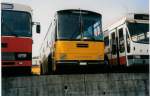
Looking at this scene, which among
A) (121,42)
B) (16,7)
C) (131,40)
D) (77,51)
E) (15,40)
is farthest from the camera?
→ (121,42)

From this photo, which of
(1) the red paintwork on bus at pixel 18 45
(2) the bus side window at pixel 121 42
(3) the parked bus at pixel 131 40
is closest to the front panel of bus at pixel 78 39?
(1) the red paintwork on bus at pixel 18 45

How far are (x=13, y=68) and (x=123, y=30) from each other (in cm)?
474

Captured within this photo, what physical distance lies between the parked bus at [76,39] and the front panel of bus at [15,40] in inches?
43.9

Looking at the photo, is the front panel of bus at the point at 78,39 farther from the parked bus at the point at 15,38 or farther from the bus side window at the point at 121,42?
the bus side window at the point at 121,42

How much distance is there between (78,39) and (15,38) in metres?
2.28

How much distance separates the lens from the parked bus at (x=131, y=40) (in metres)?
13.4

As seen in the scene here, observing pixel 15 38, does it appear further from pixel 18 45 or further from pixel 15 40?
pixel 18 45

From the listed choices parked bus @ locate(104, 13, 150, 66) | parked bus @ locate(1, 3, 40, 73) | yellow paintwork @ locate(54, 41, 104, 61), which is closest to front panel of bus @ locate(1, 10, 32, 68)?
parked bus @ locate(1, 3, 40, 73)

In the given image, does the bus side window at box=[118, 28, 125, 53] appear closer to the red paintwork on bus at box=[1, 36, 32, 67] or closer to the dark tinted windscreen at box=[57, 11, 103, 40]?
the dark tinted windscreen at box=[57, 11, 103, 40]

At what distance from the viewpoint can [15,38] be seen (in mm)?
11586

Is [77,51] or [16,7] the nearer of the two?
[16,7]

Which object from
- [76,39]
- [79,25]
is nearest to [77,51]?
[76,39]

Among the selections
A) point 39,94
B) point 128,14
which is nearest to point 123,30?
point 128,14

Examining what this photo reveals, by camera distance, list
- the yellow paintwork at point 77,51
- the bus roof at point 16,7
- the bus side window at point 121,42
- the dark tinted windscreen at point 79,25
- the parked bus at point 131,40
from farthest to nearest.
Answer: the bus side window at point 121,42 → the parked bus at point 131,40 → the dark tinted windscreen at point 79,25 → the yellow paintwork at point 77,51 → the bus roof at point 16,7
